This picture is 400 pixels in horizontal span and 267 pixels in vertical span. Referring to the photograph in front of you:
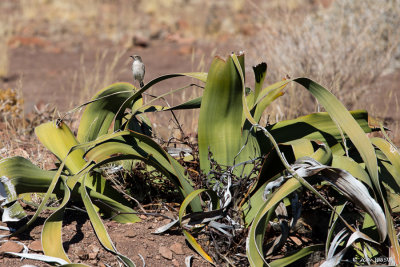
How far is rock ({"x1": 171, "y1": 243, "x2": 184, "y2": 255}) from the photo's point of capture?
2367 millimetres

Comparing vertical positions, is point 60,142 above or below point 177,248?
above

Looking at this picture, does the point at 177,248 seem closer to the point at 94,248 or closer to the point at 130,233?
the point at 130,233

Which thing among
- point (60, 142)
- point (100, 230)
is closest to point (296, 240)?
point (100, 230)

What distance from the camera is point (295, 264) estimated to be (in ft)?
7.71

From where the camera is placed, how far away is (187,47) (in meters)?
10.7

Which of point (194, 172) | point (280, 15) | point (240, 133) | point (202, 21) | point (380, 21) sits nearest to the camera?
point (240, 133)

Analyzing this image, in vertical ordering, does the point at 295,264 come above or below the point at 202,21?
below

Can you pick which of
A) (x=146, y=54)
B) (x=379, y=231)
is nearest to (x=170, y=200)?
(x=379, y=231)

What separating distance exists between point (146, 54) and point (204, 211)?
8.31 meters

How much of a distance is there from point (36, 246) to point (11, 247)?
0.34 feet

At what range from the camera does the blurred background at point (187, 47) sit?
5.66m

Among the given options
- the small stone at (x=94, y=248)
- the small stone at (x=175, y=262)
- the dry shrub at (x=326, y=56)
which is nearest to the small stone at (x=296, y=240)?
the small stone at (x=175, y=262)

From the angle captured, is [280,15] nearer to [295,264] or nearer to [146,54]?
[146,54]

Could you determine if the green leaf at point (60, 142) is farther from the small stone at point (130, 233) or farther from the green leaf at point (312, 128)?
the green leaf at point (312, 128)
